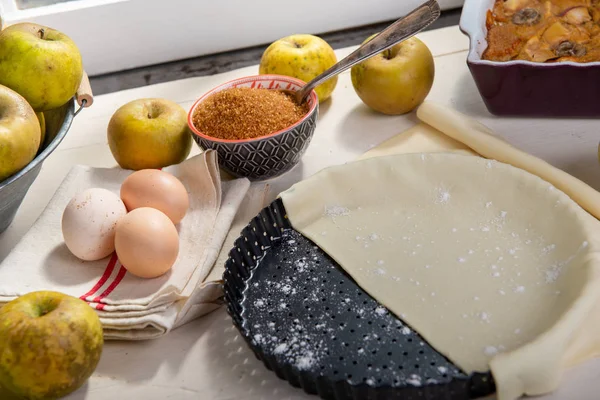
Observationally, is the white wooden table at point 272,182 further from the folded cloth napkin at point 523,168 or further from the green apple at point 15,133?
the green apple at point 15,133

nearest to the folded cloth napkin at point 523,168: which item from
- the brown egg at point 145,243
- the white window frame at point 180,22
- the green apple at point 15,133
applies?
the brown egg at point 145,243

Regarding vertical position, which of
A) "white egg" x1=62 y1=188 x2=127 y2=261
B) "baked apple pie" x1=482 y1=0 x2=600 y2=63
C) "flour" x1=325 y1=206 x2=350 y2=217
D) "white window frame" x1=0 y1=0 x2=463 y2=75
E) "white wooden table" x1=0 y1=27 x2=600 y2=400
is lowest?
"white window frame" x1=0 y1=0 x2=463 y2=75

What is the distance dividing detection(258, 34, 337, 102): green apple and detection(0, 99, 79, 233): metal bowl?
30cm

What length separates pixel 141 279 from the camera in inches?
30.5

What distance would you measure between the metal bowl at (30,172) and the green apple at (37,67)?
23 millimetres

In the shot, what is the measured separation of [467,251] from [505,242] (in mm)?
41

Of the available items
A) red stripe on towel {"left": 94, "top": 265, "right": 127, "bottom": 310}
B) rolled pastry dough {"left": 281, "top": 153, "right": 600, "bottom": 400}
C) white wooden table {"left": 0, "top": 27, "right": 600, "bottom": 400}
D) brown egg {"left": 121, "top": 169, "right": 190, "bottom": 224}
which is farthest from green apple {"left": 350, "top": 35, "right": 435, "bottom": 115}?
red stripe on towel {"left": 94, "top": 265, "right": 127, "bottom": 310}

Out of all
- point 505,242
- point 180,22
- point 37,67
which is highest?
point 37,67

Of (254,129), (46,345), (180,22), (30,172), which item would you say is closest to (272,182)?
(254,129)

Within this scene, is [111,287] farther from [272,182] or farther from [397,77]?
[397,77]

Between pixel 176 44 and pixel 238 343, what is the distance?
0.89 m

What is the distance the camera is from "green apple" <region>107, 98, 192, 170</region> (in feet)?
3.06

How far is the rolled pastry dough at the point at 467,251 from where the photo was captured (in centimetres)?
63

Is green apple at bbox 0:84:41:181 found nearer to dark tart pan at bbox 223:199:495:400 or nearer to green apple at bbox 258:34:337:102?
dark tart pan at bbox 223:199:495:400
